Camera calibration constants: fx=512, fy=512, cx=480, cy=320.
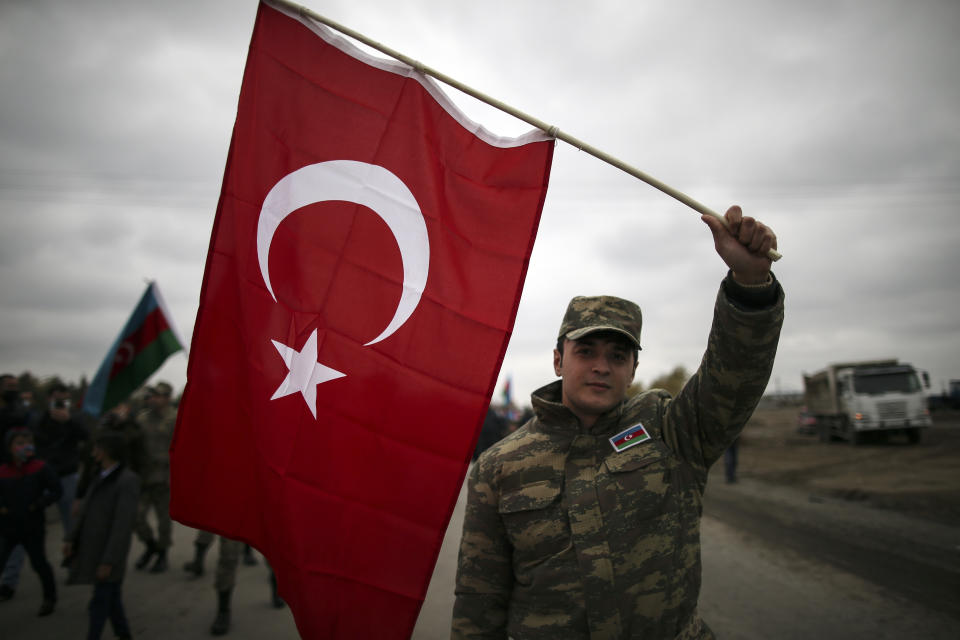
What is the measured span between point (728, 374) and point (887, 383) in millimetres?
19656

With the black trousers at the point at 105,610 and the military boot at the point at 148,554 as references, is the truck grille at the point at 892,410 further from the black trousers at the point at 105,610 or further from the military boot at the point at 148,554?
the black trousers at the point at 105,610

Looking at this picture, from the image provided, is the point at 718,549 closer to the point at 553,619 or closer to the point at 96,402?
the point at 553,619

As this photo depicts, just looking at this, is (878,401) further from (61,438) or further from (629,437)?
(61,438)

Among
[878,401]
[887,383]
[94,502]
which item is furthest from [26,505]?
[887,383]

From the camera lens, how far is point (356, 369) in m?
2.13

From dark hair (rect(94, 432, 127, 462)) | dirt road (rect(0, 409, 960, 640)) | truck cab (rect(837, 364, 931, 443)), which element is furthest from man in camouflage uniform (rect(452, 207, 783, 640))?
truck cab (rect(837, 364, 931, 443))

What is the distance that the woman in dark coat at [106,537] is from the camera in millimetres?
3822

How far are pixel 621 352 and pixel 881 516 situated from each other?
853 centimetres

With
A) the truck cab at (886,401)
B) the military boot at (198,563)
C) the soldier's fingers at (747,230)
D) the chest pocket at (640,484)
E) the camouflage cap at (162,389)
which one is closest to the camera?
the soldier's fingers at (747,230)

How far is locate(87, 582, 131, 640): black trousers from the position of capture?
12.3 ft

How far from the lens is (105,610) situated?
3830 mm

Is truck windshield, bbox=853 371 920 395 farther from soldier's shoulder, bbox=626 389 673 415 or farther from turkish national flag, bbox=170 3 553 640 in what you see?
turkish national flag, bbox=170 3 553 640

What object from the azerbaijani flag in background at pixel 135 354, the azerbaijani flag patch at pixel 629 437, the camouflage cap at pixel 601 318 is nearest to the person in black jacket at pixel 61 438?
the azerbaijani flag in background at pixel 135 354

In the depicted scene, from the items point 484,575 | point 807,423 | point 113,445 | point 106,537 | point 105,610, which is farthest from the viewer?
point 807,423
